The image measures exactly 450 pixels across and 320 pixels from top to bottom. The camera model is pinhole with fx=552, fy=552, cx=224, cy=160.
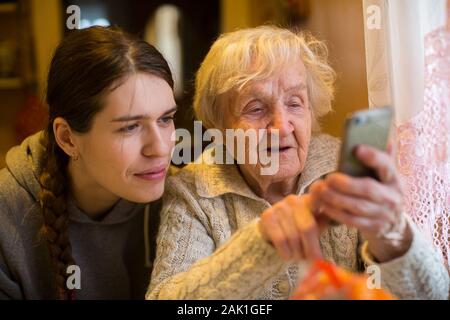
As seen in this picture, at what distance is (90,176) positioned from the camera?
126cm

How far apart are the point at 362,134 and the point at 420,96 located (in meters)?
0.38

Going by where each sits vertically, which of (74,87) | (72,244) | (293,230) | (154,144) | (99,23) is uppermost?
(99,23)

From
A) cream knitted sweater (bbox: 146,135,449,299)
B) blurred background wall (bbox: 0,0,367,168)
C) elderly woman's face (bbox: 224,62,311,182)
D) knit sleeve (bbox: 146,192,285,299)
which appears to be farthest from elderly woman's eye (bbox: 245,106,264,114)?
blurred background wall (bbox: 0,0,367,168)

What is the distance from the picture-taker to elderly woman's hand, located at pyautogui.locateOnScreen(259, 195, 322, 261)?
0.78 metres

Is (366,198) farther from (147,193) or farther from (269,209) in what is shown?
(147,193)

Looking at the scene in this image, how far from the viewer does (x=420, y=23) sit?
1025 millimetres

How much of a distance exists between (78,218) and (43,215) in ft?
0.28

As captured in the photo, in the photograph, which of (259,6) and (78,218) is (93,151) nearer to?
(78,218)

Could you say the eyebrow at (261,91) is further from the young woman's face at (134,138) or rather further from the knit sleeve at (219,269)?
the knit sleeve at (219,269)

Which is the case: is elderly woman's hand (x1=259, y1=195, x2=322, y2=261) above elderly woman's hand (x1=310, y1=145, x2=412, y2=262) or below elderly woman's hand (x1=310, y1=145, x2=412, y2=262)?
below

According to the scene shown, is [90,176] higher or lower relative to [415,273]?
higher

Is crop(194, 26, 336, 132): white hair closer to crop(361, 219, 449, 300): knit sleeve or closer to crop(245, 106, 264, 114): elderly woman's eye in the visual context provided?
crop(245, 106, 264, 114): elderly woman's eye

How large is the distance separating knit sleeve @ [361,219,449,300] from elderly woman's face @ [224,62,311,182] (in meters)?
0.29

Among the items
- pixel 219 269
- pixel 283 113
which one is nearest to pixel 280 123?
pixel 283 113
